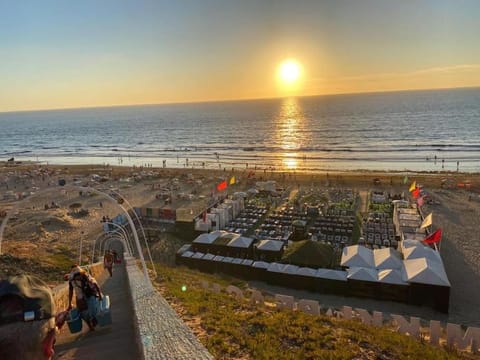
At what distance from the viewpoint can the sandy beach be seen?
39.4 feet

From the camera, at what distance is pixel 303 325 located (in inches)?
280

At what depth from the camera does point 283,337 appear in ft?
20.6

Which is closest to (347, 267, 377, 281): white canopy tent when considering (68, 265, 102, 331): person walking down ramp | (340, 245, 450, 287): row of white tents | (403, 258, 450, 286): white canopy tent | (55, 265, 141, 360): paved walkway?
(340, 245, 450, 287): row of white tents

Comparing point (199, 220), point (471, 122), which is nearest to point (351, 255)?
point (199, 220)

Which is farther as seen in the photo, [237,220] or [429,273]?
[237,220]

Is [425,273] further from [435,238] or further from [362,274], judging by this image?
[435,238]

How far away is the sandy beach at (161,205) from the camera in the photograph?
473 inches

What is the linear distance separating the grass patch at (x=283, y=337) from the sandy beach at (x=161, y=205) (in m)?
4.11

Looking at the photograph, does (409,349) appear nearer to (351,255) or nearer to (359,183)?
(351,255)

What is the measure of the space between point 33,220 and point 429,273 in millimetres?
24072

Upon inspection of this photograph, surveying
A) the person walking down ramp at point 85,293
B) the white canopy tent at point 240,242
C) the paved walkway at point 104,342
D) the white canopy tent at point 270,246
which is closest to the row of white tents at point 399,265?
the white canopy tent at point 270,246

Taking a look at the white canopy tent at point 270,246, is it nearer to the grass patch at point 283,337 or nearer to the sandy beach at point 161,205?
the sandy beach at point 161,205

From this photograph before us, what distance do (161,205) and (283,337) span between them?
2269 cm

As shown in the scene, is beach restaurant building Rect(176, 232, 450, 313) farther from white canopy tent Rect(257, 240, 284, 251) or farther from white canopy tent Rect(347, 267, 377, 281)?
white canopy tent Rect(257, 240, 284, 251)
